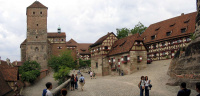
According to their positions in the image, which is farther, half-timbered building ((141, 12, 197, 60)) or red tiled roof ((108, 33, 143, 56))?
half-timbered building ((141, 12, 197, 60))

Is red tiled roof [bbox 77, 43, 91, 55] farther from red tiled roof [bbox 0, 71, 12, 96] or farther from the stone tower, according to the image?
red tiled roof [bbox 0, 71, 12, 96]

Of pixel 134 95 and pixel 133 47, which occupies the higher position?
pixel 133 47

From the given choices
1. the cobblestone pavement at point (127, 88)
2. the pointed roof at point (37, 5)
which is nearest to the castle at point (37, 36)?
the pointed roof at point (37, 5)

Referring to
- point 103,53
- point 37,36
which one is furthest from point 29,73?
point 37,36

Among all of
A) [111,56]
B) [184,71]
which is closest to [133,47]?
[111,56]

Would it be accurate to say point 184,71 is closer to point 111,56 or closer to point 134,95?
point 134,95

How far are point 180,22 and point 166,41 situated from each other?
374 cm

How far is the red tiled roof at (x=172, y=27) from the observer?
118 ft

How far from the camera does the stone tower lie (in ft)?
207

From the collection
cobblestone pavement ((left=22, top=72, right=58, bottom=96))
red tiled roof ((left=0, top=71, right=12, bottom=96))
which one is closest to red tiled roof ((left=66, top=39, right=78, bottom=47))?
cobblestone pavement ((left=22, top=72, right=58, bottom=96))

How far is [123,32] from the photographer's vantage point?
5984cm

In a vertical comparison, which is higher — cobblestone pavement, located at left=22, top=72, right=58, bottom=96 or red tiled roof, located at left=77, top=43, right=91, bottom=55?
red tiled roof, located at left=77, top=43, right=91, bottom=55

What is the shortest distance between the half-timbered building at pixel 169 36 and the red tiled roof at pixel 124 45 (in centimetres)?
629

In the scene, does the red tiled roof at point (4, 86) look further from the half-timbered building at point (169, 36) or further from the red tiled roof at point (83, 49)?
the red tiled roof at point (83, 49)
